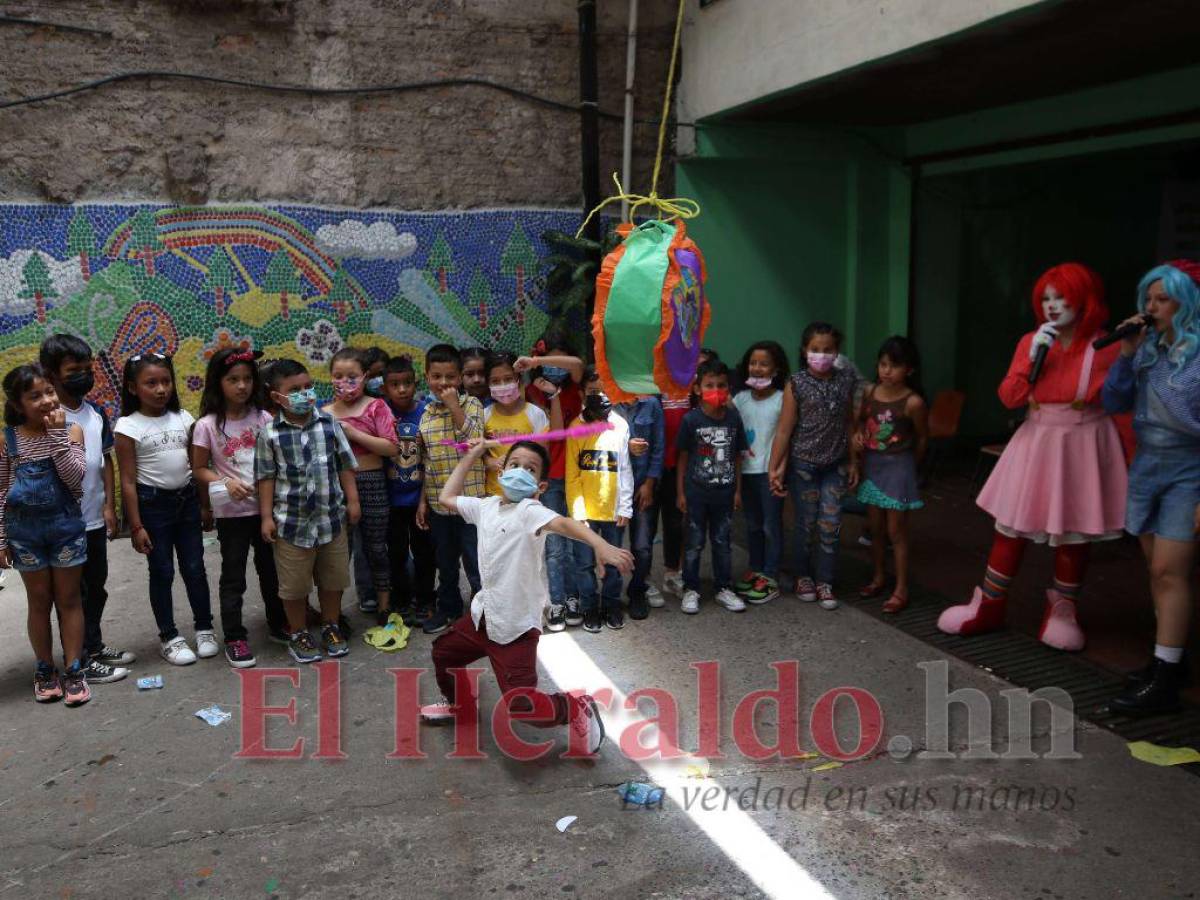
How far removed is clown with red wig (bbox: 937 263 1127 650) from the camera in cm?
482

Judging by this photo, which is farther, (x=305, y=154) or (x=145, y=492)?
(x=305, y=154)

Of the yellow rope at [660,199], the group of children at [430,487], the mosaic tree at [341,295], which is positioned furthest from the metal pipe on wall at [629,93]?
the group of children at [430,487]

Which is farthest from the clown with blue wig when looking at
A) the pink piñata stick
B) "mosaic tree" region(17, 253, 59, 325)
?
"mosaic tree" region(17, 253, 59, 325)

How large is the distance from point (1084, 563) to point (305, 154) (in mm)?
6109

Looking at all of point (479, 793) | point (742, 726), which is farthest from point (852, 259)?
point (479, 793)

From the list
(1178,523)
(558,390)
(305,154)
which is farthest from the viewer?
(305,154)

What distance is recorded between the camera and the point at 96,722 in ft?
14.8

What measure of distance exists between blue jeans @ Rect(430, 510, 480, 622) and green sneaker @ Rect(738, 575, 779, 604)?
1605mm

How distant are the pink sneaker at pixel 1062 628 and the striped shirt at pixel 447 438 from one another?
2970 mm

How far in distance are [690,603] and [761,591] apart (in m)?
0.47

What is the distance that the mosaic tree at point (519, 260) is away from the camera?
8.36m

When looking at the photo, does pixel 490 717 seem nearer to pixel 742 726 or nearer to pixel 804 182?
pixel 742 726

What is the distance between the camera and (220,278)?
7637mm

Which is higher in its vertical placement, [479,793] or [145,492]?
[145,492]
